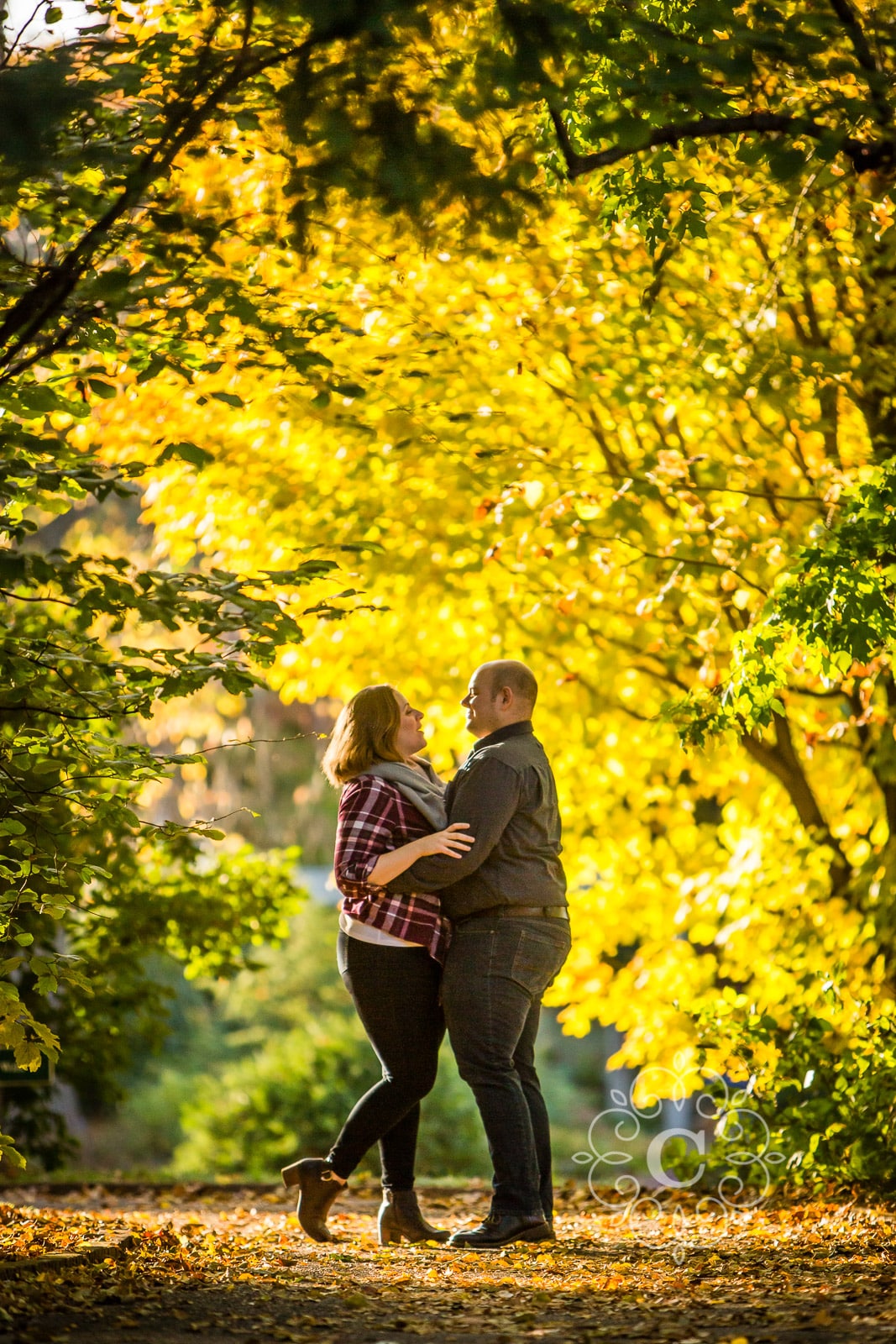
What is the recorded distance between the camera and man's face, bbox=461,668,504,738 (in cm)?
440

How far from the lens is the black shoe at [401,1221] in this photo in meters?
4.39

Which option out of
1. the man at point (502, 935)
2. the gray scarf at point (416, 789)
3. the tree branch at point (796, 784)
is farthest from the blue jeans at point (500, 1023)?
the tree branch at point (796, 784)

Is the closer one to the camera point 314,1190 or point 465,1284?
point 465,1284

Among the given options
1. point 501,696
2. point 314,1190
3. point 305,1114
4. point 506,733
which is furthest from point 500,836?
point 305,1114

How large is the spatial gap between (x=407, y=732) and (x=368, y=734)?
0.15 m

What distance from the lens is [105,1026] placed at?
684cm

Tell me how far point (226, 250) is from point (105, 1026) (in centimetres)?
397

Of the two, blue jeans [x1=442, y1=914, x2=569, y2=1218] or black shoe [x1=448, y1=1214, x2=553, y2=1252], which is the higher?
blue jeans [x1=442, y1=914, x2=569, y2=1218]

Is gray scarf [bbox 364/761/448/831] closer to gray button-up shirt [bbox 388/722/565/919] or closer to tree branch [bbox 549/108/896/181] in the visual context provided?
gray button-up shirt [bbox 388/722/565/919]

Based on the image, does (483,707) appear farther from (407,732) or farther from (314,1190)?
(314,1190)

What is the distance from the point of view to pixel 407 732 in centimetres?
450

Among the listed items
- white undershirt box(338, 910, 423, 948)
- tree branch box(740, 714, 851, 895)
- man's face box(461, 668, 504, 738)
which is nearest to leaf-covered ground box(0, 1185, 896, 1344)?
white undershirt box(338, 910, 423, 948)

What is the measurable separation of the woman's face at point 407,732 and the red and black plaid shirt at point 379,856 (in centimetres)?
16

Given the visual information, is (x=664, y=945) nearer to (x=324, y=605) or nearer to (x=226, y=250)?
(x=324, y=605)
